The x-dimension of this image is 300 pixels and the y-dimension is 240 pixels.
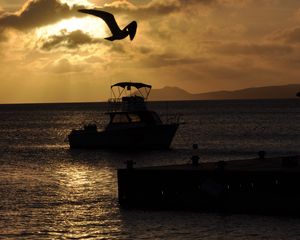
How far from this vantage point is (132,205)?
41.9m

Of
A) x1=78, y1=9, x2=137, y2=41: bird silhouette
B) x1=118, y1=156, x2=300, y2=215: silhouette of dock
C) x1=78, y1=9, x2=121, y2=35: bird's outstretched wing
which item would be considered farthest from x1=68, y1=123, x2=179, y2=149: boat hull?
x1=78, y1=9, x2=121, y2=35: bird's outstretched wing

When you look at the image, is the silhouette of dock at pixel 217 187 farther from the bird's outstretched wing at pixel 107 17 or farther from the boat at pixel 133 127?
the boat at pixel 133 127

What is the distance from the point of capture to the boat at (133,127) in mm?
78062

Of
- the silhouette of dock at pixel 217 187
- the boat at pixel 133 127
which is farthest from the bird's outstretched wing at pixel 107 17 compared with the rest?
the boat at pixel 133 127

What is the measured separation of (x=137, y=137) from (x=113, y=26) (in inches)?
2074

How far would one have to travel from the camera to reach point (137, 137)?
8031cm

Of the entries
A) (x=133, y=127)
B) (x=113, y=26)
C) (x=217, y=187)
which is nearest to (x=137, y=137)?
(x=133, y=127)

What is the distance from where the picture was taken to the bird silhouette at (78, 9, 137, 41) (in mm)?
26938

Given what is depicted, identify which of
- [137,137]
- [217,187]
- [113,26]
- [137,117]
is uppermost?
[113,26]

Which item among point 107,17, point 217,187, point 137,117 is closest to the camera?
point 107,17

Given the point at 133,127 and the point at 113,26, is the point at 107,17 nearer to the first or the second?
the point at 113,26

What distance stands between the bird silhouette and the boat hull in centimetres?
5143

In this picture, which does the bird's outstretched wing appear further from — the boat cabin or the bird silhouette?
the boat cabin

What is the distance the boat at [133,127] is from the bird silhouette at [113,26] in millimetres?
48480
